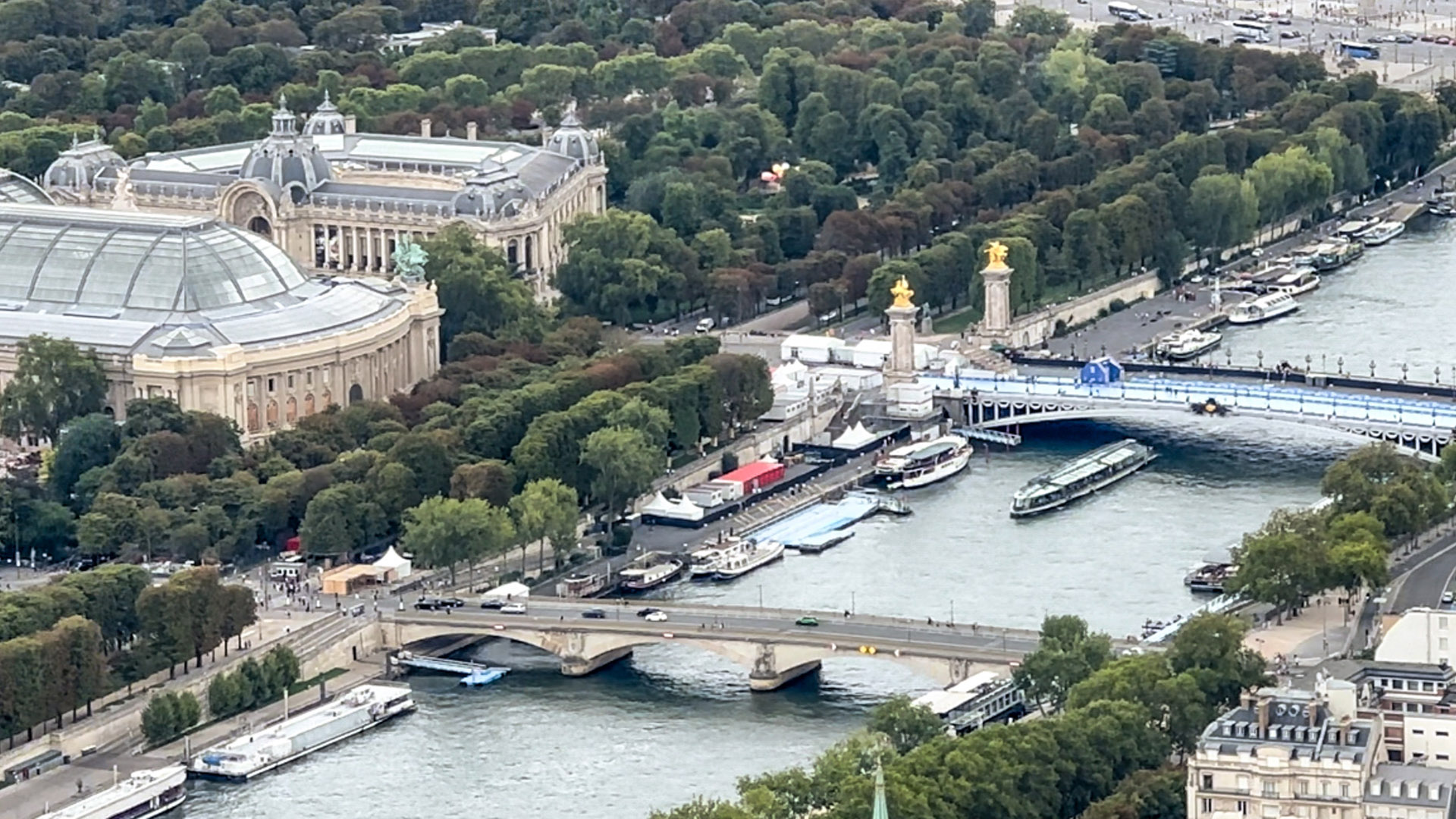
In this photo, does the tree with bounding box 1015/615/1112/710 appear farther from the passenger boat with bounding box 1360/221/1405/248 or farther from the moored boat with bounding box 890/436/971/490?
the passenger boat with bounding box 1360/221/1405/248

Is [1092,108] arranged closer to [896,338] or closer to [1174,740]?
[896,338]

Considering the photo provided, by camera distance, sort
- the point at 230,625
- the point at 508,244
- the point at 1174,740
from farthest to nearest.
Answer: the point at 508,244 → the point at 230,625 → the point at 1174,740

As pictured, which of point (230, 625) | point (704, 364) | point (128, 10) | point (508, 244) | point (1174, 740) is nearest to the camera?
point (1174, 740)

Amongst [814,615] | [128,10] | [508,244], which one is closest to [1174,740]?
[814,615]

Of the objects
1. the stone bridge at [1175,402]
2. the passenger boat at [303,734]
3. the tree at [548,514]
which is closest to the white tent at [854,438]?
the stone bridge at [1175,402]

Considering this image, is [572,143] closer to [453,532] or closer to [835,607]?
[453,532]

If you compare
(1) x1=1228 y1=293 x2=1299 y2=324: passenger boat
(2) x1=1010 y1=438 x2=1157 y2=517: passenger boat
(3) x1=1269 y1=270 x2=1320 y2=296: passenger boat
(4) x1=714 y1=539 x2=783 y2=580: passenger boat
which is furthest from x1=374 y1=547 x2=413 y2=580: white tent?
(3) x1=1269 y1=270 x2=1320 y2=296: passenger boat
